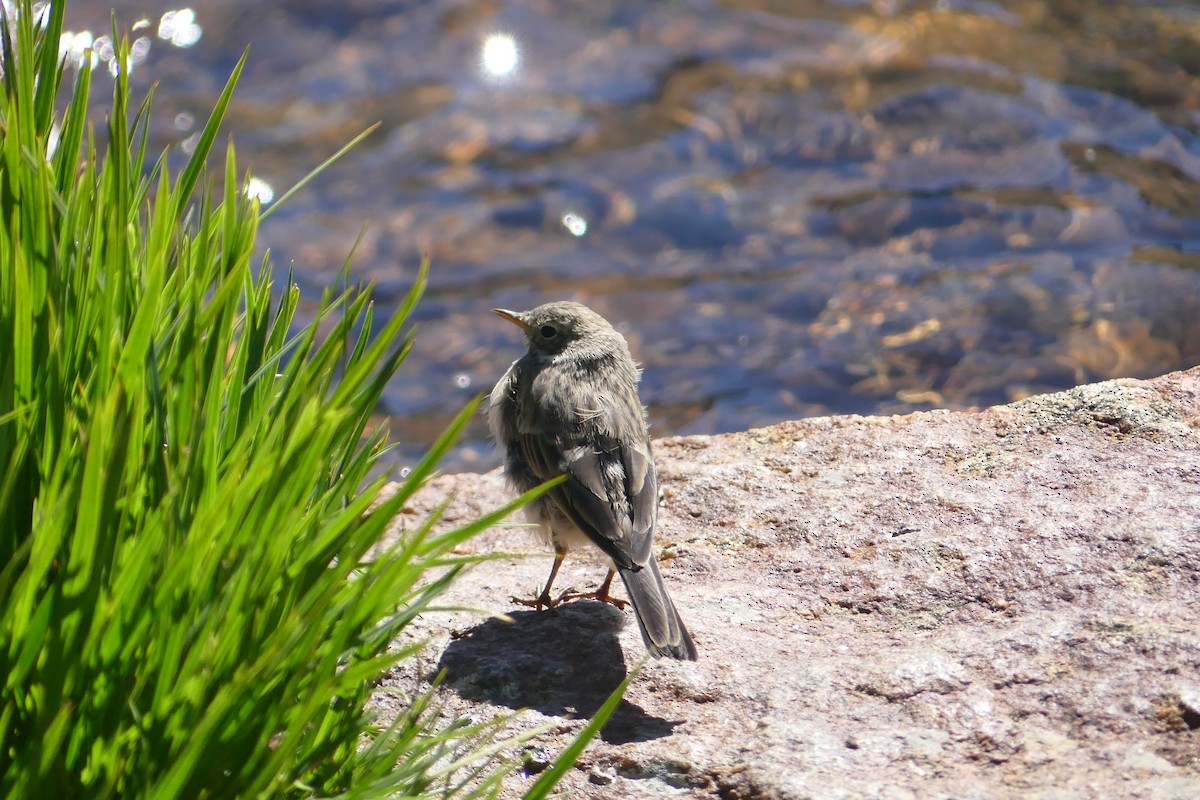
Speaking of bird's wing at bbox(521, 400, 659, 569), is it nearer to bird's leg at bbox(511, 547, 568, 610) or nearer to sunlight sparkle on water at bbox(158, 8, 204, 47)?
bird's leg at bbox(511, 547, 568, 610)

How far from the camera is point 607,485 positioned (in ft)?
15.4

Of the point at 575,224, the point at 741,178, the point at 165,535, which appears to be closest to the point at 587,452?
the point at 165,535

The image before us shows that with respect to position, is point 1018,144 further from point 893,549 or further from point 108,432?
point 108,432

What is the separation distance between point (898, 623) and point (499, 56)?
31.3ft

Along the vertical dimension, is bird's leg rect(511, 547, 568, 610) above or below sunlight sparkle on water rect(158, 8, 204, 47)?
below

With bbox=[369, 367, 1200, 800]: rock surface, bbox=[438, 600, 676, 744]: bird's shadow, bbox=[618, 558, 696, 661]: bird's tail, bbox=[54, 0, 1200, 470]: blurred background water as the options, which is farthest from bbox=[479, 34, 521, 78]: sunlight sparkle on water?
bbox=[618, 558, 696, 661]: bird's tail

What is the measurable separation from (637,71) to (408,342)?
9.59 m

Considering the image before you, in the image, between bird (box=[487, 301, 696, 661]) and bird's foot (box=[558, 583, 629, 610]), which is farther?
bird's foot (box=[558, 583, 629, 610])

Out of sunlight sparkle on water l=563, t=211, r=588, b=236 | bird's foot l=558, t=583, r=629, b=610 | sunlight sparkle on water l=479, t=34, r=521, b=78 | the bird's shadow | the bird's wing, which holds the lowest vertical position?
the bird's shadow

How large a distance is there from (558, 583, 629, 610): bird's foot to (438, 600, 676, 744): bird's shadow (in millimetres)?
208

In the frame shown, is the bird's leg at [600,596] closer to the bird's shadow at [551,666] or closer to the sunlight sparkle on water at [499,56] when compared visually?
the bird's shadow at [551,666]

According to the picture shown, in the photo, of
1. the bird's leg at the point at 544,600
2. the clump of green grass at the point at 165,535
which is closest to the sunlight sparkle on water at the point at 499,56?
the bird's leg at the point at 544,600

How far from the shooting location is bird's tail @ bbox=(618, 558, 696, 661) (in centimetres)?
A: 371

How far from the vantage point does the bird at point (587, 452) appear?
4.07 m
